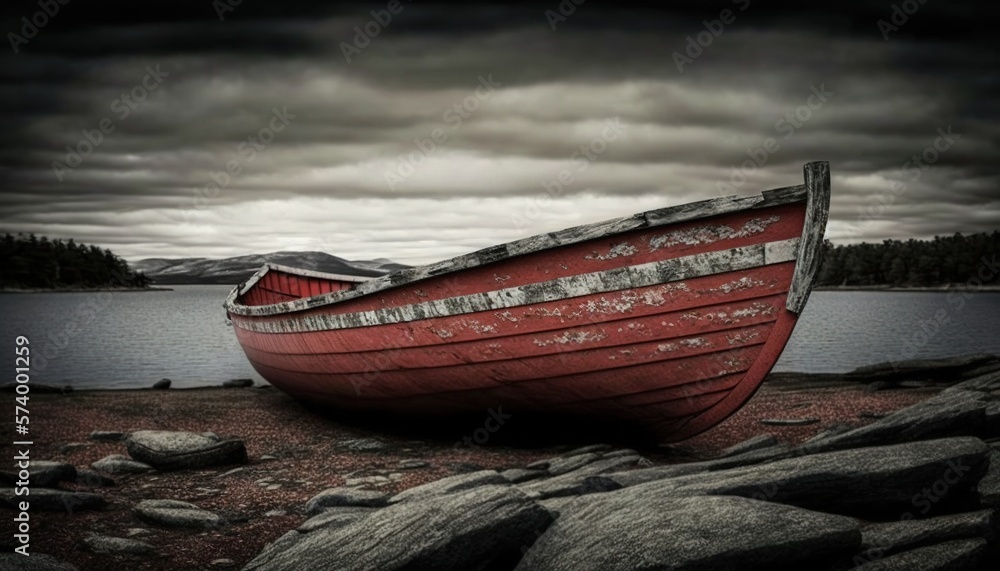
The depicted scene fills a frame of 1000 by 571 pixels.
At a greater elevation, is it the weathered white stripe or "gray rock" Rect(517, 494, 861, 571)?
the weathered white stripe

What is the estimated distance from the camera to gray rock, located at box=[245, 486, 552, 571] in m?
4.89

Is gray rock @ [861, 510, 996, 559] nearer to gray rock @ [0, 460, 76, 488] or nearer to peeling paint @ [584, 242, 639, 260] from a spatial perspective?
peeling paint @ [584, 242, 639, 260]

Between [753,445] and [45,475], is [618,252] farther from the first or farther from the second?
[45,475]

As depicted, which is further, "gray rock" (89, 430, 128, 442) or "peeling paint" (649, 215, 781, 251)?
"gray rock" (89, 430, 128, 442)

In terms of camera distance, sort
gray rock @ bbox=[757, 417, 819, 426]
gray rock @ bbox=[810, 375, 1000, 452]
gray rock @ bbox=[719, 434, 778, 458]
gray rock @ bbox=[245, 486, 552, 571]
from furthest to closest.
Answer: gray rock @ bbox=[757, 417, 819, 426]
gray rock @ bbox=[719, 434, 778, 458]
gray rock @ bbox=[810, 375, 1000, 452]
gray rock @ bbox=[245, 486, 552, 571]

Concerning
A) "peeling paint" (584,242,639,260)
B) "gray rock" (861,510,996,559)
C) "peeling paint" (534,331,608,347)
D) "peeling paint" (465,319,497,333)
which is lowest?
"gray rock" (861,510,996,559)

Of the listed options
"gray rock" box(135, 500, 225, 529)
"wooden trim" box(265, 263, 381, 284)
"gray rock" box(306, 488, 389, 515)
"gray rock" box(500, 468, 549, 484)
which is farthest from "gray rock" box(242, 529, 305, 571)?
Result: "wooden trim" box(265, 263, 381, 284)

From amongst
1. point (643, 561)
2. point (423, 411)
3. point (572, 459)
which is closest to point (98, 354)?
point (423, 411)

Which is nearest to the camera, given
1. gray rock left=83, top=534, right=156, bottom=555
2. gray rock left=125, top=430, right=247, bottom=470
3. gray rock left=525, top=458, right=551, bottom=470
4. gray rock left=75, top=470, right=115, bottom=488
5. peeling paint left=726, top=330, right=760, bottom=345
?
gray rock left=83, top=534, right=156, bottom=555

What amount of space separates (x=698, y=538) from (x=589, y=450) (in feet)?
13.4

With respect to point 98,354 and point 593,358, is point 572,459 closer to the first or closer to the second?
point 593,358

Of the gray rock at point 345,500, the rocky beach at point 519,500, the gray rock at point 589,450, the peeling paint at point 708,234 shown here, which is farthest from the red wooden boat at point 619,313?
the gray rock at point 345,500

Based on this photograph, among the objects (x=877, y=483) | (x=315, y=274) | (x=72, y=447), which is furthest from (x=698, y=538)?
(x=315, y=274)

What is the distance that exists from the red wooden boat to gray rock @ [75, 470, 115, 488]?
3476mm
